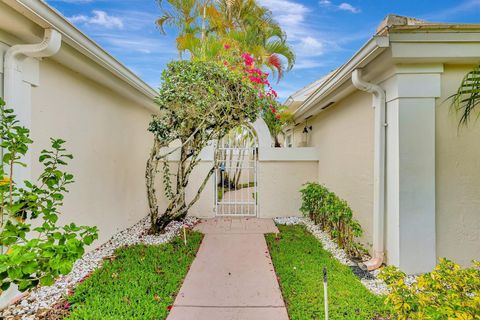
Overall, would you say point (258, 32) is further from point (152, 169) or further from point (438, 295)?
point (438, 295)

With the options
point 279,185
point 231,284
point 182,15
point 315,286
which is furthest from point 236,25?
point 315,286

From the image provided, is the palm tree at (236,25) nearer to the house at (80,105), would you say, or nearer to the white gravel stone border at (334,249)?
the house at (80,105)

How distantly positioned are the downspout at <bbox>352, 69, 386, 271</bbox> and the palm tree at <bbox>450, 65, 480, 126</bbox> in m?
1.04

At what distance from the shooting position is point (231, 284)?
427 centimetres

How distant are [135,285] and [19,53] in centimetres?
351

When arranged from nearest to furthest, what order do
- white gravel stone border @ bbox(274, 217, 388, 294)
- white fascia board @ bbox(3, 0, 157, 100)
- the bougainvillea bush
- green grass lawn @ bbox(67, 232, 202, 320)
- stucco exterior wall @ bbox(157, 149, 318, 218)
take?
white fascia board @ bbox(3, 0, 157, 100) → green grass lawn @ bbox(67, 232, 202, 320) → white gravel stone border @ bbox(274, 217, 388, 294) → the bougainvillea bush → stucco exterior wall @ bbox(157, 149, 318, 218)

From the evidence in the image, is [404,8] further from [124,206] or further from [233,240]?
[124,206]

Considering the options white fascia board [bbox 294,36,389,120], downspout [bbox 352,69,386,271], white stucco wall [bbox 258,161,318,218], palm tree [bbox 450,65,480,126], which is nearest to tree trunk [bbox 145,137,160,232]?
white stucco wall [bbox 258,161,318,218]

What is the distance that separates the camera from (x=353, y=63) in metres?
4.88

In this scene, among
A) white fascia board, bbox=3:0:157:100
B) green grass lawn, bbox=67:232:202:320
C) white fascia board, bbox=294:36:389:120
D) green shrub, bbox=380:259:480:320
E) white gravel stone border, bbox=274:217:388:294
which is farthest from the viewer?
white gravel stone border, bbox=274:217:388:294

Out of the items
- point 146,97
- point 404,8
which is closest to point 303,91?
point 404,8

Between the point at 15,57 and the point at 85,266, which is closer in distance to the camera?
the point at 15,57

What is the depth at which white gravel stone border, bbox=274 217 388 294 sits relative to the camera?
4.19 metres

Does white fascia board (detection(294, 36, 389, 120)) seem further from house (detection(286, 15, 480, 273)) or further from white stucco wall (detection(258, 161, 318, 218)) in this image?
white stucco wall (detection(258, 161, 318, 218))
